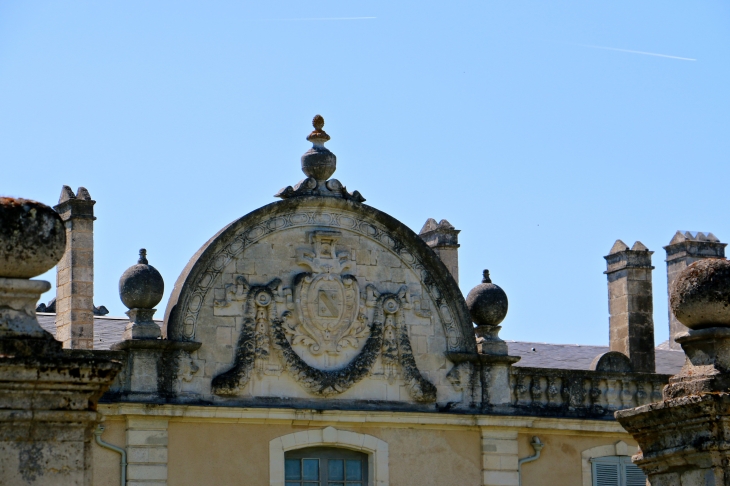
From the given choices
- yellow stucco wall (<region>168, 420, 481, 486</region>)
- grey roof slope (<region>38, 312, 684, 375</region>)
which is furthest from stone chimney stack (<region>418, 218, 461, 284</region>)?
yellow stucco wall (<region>168, 420, 481, 486</region>)

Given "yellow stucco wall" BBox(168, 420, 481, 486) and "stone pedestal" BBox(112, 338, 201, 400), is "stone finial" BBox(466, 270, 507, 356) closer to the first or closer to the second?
"yellow stucco wall" BBox(168, 420, 481, 486)

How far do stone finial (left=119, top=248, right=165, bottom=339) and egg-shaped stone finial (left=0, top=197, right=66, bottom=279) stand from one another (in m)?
9.02

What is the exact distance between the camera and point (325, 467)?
1716 centimetres

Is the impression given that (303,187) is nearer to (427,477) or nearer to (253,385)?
(253,385)

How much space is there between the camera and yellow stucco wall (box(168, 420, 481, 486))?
16.5m

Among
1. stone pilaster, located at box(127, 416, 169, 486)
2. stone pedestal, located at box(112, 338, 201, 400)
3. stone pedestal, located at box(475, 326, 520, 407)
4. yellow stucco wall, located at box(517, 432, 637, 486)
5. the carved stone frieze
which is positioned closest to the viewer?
stone pilaster, located at box(127, 416, 169, 486)

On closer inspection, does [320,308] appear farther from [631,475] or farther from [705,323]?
[705,323]

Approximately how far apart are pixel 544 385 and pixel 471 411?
1.10 m

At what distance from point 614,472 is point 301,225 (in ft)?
16.3

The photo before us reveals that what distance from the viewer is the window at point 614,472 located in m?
18.6

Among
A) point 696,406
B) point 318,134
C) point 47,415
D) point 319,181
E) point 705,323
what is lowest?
point 47,415

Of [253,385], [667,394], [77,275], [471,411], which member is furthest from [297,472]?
[667,394]

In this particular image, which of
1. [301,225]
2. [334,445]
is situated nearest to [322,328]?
[301,225]

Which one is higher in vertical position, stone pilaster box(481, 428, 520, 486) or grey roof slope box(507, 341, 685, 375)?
grey roof slope box(507, 341, 685, 375)
